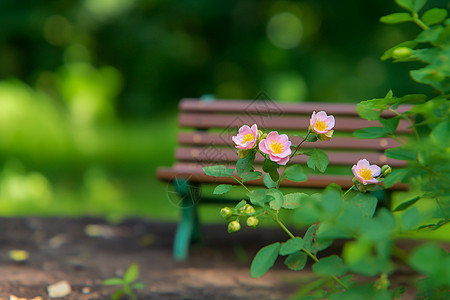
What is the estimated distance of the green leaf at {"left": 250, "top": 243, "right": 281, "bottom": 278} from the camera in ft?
4.26

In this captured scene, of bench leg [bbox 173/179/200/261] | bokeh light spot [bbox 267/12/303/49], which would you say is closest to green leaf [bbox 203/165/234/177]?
bench leg [bbox 173/179/200/261]

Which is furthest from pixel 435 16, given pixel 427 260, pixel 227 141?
pixel 227 141

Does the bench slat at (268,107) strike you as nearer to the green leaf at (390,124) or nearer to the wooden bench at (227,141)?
the wooden bench at (227,141)

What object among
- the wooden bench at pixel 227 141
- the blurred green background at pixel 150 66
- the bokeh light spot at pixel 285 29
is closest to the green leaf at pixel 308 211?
the wooden bench at pixel 227 141

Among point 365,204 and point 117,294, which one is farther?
point 117,294

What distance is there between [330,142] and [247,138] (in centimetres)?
155

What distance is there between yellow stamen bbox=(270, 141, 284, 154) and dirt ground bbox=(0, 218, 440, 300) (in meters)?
0.96

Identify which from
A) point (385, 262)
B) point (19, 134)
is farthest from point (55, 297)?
point (19, 134)

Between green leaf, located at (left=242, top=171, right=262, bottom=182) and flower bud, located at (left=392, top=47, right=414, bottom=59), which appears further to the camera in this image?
green leaf, located at (left=242, top=171, right=262, bottom=182)

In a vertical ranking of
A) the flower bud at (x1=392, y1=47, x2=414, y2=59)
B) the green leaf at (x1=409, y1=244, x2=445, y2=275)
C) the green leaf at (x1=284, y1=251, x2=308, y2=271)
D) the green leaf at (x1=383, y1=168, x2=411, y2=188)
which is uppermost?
the flower bud at (x1=392, y1=47, x2=414, y2=59)

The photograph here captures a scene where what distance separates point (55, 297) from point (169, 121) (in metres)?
6.12

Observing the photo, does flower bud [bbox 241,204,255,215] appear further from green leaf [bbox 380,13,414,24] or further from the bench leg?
the bench leg

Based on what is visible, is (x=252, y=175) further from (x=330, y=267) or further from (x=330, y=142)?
(x=330, y=142)

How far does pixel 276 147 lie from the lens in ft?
4.51
